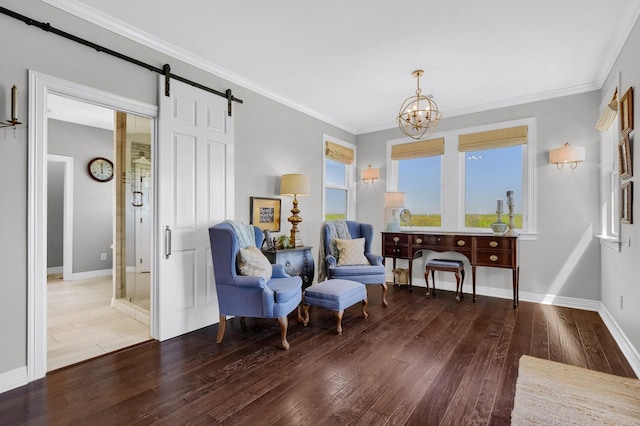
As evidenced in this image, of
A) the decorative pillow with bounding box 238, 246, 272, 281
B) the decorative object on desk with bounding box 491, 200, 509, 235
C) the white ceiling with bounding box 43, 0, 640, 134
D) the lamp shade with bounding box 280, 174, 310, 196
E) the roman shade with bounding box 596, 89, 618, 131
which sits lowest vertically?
the decorative pillow with bounding box 238, 246, 272, 281

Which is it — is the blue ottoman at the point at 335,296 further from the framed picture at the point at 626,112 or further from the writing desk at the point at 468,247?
the framed picture at the point at 626,112

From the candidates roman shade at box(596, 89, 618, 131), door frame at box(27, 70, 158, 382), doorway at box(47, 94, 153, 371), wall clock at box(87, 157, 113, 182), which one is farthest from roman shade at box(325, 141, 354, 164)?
wall clock at box(87, 157, 113, 182)

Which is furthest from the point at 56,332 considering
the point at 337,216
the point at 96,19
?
the point at 337,216

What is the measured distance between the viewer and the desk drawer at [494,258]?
13.0ft

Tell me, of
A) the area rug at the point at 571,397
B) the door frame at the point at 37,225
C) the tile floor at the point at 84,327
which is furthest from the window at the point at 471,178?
the door frame at the point at 37,225

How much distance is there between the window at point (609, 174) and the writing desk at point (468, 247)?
91 centimetres

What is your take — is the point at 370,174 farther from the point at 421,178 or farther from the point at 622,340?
the point at 622,340

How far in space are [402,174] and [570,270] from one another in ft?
8.52

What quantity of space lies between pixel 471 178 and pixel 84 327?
5.10 meters

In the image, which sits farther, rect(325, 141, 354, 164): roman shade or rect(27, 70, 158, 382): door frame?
rect(325, 141, 354, 164): roman shade

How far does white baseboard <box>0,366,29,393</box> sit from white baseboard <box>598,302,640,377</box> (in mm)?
4230

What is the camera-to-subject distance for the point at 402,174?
17.6ft

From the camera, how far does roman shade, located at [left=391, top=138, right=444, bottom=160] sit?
16.1ft

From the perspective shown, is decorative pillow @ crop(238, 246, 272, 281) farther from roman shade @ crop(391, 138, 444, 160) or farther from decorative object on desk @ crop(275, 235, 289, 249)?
roman shade @ crop(391, 138, 444, 160)
